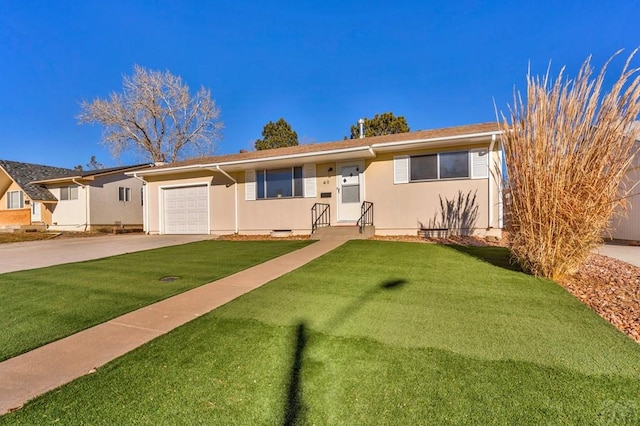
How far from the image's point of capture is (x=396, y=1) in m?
12.5

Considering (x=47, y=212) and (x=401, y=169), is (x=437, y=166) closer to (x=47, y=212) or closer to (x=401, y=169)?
(x=401, y=169)

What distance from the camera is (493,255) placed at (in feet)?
21.3

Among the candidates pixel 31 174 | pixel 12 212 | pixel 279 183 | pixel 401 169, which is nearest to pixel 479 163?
pixel 401 169

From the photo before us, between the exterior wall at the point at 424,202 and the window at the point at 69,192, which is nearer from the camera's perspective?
the exterior wall at the point at 424,202

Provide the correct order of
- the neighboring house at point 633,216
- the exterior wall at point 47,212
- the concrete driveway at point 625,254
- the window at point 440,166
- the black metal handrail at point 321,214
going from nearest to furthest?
the concrete driveway at point 625,254, the neighboring house at point 633,216, the window at point 440,166, the black metal handrail at point 321,214, the exterior wall at point 47,212

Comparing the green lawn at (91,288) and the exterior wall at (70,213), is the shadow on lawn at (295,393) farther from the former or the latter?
→ the exterior wall at (70,213)

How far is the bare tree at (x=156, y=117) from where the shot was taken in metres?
24.3

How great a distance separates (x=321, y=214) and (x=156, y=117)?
21.8 metres

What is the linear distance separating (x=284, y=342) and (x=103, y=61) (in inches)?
1197

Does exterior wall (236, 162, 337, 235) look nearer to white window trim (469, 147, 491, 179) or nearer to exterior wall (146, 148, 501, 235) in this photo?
exterior wall (146, 148, 501, 235)

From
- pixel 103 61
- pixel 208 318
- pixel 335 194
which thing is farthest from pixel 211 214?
pixel 103 61

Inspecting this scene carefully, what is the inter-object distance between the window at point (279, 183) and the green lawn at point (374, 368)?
7.92 metres

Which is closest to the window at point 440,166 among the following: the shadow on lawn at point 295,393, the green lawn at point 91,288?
the green lawn at point 91,288

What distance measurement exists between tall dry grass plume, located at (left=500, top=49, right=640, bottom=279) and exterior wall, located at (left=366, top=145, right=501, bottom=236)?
4422mm
